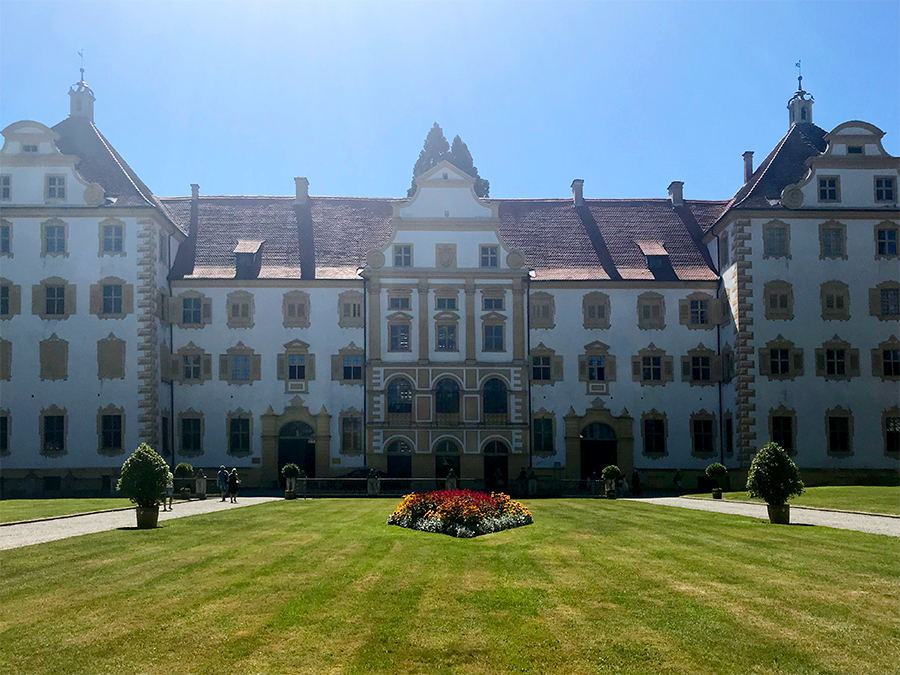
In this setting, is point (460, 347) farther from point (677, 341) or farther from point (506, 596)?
point (506, 596)

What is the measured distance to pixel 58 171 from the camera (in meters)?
50.4

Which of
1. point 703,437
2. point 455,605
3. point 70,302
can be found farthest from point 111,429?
point 455,605

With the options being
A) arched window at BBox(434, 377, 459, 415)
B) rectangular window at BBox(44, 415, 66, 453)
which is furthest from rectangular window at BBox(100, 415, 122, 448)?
arched window at BBox(434, 377, 459, 415)

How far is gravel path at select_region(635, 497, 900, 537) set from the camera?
2470cm

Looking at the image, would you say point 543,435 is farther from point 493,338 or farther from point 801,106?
point 801,106

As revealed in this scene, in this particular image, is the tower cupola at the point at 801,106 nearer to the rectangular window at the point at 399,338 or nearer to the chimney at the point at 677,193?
the chimney at the point at 677,193

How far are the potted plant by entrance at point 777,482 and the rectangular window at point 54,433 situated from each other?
121ft

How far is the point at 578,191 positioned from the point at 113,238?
29.7 meters

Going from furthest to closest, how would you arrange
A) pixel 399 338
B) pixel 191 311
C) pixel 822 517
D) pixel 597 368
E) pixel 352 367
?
pixel 597 368 < pixel 191 311 < pixel 352 367 < pixel 399 338 < pixel 822 517

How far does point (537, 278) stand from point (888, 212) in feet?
66.1

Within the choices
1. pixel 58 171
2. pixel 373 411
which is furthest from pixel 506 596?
pixel 58 171

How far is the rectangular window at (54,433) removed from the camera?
160 feet

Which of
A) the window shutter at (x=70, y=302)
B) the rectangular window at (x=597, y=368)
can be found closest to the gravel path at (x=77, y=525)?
the window shutter at (x=70, y=302)

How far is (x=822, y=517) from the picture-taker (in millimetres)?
28750
